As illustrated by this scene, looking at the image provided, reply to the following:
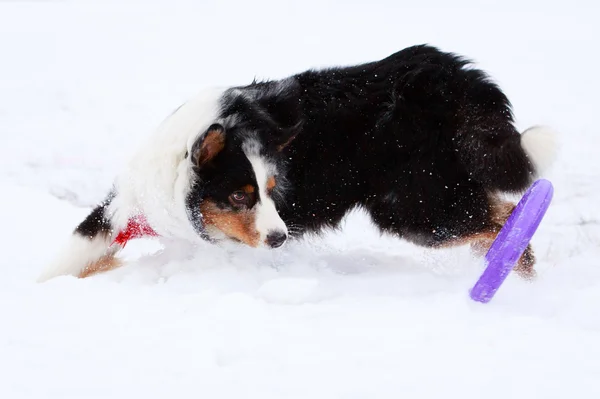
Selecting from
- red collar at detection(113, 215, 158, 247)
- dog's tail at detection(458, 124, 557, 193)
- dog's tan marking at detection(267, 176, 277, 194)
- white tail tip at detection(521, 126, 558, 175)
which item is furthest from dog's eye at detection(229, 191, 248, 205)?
white tail tip at detection(521, 126, 558, 175)

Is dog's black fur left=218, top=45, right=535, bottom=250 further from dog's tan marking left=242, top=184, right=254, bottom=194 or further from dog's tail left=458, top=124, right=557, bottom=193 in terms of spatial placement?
dog's tan marking left=242, top=184, right=254, bottom=194

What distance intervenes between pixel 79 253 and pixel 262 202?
3.92ft

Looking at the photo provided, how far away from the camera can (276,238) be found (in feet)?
11.9

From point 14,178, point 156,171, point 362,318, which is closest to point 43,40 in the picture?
point 14,178

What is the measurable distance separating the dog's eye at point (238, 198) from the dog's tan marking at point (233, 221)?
0.18ft

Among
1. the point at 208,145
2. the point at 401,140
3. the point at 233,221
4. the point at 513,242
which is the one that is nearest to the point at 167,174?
the point at 208,145

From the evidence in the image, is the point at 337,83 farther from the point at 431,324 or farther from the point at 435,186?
the point at 431,324

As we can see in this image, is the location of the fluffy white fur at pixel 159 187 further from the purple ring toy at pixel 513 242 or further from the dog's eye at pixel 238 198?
the purple ring toy at pixel 513 242

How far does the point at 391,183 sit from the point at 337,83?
71 cm

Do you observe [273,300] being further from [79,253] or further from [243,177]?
[79,253]

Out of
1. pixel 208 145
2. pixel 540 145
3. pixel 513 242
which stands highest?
pixel 208 145

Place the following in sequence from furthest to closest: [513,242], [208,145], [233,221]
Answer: [233,221], [208,145], [513,242]

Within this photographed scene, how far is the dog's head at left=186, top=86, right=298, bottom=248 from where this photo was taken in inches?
142

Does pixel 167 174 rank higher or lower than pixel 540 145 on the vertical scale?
higher
